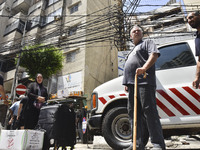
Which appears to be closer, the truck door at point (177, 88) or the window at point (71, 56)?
the truck door at point (177, 88)

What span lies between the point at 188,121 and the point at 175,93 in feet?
1.66

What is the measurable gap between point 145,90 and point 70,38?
15668 millimetres

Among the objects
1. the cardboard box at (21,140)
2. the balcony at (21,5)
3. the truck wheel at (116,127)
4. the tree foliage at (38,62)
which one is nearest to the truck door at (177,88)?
→ the truck wheel at (116,127)

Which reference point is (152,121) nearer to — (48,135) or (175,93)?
(175,93)

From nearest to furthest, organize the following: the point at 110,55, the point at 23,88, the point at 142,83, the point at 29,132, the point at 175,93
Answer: the point at 142,83 → the point at 29,132 → the point at 175,93 → the point at 23,88 → the point at 110,55

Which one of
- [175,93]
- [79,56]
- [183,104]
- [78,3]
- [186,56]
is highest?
[78,3]

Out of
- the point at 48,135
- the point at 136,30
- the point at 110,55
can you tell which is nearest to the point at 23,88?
the point at 48,135

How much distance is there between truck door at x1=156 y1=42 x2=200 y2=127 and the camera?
2.77 meters

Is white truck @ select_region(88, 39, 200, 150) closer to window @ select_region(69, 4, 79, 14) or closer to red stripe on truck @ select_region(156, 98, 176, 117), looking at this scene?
red stripe on truck @ select_region(156, 98, 176, 117)

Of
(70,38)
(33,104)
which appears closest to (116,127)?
(33,104)

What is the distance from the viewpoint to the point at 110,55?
1998 cm

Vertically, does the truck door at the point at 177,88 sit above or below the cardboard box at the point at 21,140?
above

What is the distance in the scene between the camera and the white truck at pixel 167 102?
9.12ft

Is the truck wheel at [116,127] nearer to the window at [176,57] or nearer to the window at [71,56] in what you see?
the window at [176,57]
